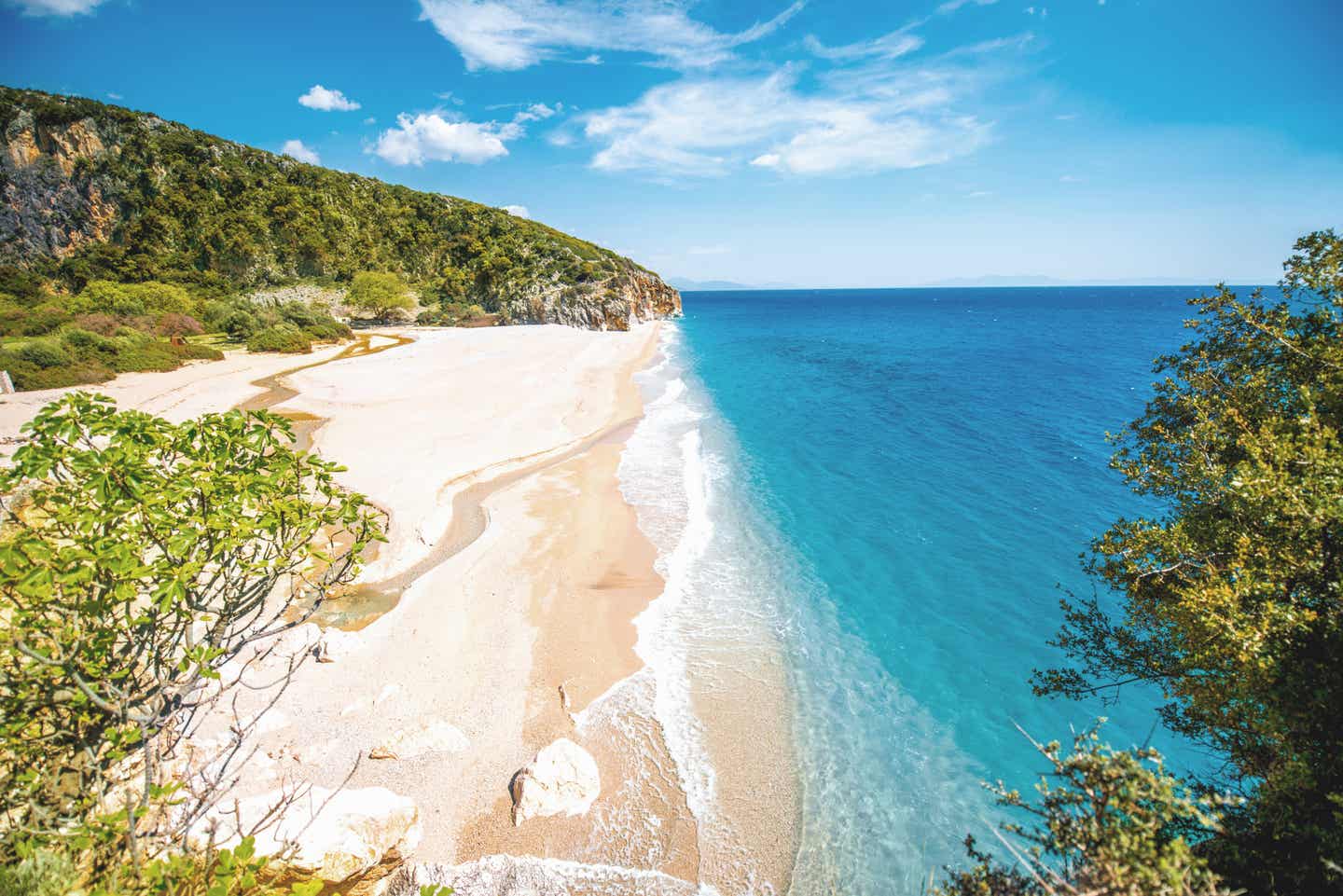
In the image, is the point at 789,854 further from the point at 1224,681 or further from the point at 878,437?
the point at 878,437

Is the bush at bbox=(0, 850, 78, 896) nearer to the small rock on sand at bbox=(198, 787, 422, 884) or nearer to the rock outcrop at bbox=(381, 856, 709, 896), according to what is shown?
the small rock on sand at bbox=(198, 787, 422, 884)

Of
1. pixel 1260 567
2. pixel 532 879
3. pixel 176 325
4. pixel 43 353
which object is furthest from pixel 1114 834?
pixel 176 325

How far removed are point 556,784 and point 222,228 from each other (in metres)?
89.5

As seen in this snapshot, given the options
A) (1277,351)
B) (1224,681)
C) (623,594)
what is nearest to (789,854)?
(1224,681)

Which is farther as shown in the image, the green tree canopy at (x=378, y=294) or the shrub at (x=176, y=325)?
the green tree canopy at (x=378, y=294)

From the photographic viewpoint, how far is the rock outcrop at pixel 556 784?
8016mm

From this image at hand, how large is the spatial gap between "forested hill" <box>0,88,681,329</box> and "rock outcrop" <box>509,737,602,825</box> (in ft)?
225

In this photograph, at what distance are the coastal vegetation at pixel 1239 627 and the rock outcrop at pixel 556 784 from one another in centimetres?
541

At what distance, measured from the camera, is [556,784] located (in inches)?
324

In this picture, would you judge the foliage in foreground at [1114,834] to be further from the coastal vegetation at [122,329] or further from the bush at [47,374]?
the coastal vegetation at [122,329]

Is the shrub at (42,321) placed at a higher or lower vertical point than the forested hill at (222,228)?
lower

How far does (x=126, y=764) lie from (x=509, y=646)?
19.9 feet

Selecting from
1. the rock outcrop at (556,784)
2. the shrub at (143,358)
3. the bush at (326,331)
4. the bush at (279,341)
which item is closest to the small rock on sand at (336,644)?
the rock outcrop at (556,784)

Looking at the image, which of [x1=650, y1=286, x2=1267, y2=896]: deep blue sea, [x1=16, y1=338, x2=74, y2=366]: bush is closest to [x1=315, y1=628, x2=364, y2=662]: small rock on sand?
[x1=650, y1=286, x2=1267, y2=896]: deep blue sea
